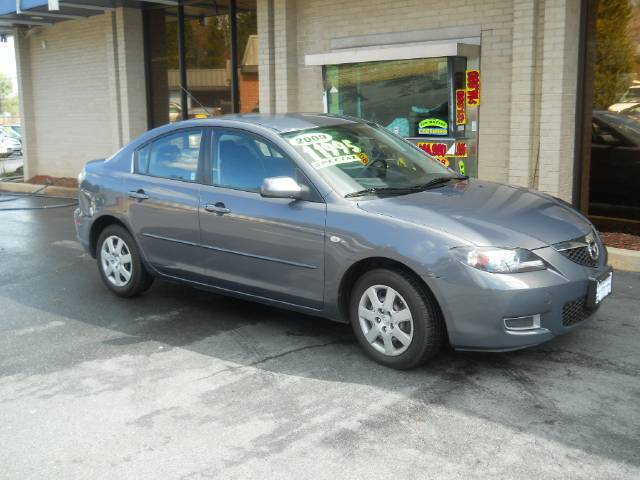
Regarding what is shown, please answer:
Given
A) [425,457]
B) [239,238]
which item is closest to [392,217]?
[239,238]

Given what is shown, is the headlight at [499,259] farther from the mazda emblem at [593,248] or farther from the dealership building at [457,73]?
the dealership building at [457,73]

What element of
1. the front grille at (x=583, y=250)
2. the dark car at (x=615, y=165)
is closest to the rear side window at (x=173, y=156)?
the front grille at (x=583, y=250)

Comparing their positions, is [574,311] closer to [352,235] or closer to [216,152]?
[352,235]

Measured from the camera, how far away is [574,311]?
4.73 m

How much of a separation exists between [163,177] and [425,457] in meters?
3.59

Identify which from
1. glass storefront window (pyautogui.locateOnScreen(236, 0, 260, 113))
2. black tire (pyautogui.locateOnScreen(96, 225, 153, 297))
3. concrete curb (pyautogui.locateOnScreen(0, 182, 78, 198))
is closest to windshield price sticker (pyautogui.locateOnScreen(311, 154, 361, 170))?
black tire (pyautogui.locateOnScreen(96, 225, 153, 297))

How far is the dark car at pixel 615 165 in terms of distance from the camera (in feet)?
30.2

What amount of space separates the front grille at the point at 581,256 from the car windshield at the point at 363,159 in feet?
4.01

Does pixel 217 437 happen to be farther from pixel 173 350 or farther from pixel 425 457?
pixel 173 350

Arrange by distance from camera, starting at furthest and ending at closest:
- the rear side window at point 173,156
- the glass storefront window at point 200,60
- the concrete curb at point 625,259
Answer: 1. the glass storefront window at point 200,60
2. the concrete curb at point 625,259
3. the rear side window at point 173,156

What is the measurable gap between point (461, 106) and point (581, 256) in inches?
198

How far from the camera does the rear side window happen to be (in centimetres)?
616

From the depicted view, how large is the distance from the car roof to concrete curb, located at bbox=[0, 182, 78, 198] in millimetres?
9690

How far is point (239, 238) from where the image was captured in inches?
222
